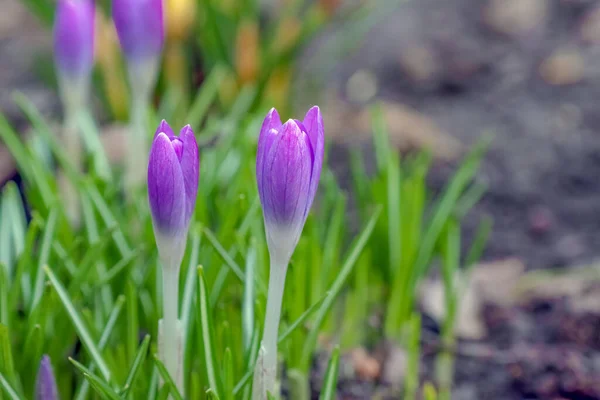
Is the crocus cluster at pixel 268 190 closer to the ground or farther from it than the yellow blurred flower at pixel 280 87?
closer to the ground

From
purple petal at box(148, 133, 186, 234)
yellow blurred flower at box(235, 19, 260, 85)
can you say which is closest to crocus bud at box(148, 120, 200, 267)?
purple petal at box(148, 133, 186, 234)

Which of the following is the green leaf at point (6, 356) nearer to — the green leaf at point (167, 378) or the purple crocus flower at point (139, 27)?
the green leaf at point (167, 378)

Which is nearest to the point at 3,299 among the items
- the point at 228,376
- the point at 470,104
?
the point at 228,376

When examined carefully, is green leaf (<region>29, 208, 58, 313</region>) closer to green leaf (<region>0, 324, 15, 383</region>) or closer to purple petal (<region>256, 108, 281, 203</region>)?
green leaf (<region>0, 324, 15, 383</region>)

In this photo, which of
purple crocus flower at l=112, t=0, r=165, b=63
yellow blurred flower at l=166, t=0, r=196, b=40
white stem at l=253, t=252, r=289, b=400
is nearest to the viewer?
white stem at l=253, t=252, r=289, b=400

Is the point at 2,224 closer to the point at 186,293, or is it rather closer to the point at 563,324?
the point at 186,293

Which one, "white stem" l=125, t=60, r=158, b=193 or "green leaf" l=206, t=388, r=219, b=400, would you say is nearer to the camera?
"green leaf" l=206, t=388, r=219, b=400

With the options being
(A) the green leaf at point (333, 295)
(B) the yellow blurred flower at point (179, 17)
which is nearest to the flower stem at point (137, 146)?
(A) the green leaf at point (333, 295)
